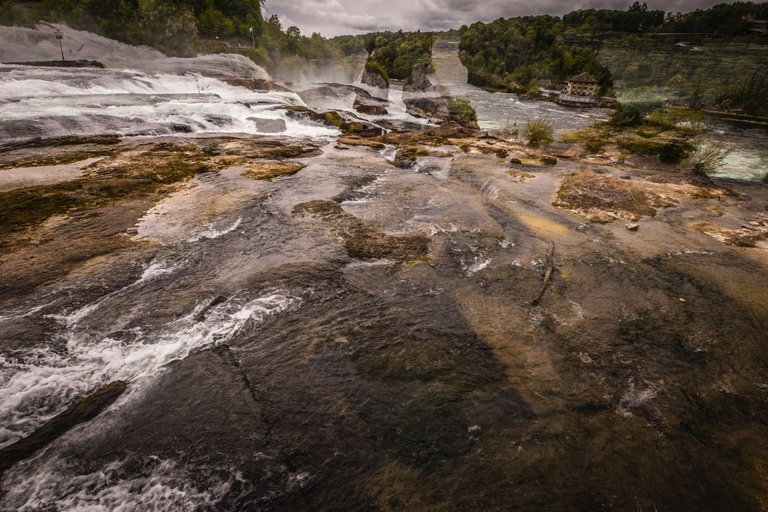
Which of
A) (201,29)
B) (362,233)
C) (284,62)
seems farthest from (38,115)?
(284,62)

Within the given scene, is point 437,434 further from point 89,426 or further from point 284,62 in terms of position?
point 284,62

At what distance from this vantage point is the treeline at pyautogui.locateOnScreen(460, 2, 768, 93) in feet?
240

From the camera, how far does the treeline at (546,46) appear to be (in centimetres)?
7312

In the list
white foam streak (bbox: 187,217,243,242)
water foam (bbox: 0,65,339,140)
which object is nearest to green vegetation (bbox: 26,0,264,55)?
water foam (bbox: 0,65,339,140)

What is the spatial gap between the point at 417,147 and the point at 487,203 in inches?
416

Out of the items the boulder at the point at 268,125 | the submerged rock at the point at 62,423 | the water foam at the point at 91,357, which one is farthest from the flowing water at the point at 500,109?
the submerged rock at the point at 62,423

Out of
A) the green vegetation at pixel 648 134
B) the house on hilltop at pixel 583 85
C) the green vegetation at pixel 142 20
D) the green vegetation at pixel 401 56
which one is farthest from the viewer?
the green vegetation at pixel 401 56

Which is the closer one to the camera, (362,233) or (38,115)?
(362,233)

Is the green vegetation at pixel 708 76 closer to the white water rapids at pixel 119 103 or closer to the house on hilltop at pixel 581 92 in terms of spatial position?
the house on hilltop at pixel 581 92

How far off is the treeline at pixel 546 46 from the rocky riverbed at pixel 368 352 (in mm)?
72613

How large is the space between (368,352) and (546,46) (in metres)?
123

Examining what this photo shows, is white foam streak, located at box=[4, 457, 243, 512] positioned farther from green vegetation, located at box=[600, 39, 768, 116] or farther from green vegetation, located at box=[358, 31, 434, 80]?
green vegetation, located at box=[358, 31, 434, 80]

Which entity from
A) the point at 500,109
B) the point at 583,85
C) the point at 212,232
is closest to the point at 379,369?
the point at 212,232

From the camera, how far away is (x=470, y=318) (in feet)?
24.6
